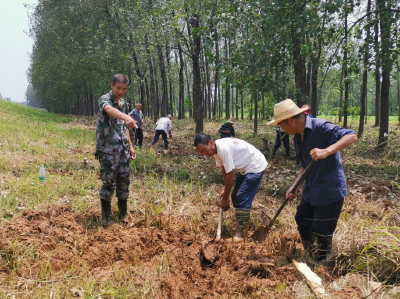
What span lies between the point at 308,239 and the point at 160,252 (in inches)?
66.1

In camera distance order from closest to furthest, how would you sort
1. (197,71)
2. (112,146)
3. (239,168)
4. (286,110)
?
(286,110) → (112,146) → (239,168) → (197,71)

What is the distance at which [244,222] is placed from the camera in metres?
3.85

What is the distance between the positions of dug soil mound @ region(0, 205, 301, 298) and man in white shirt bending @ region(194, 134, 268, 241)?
0.41 m

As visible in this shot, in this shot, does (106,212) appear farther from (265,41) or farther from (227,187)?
(265,41)

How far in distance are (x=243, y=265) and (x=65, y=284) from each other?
171 cm

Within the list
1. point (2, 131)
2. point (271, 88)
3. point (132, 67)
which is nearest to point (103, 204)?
point (271, 88)

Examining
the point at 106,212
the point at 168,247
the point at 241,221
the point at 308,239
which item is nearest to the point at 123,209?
the point at 106,212

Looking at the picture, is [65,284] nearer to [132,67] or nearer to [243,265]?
[243,265]

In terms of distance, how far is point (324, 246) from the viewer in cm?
298

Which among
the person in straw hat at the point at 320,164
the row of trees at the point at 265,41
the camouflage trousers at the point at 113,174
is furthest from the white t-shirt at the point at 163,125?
the person in straw hat at the point at 320,164

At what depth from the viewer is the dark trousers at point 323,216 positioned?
2.76 meters

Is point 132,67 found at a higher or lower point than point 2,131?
higher

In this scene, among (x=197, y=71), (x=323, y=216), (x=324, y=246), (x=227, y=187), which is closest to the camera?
(x=323, y=216)

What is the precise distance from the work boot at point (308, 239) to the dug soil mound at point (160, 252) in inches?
6.8
